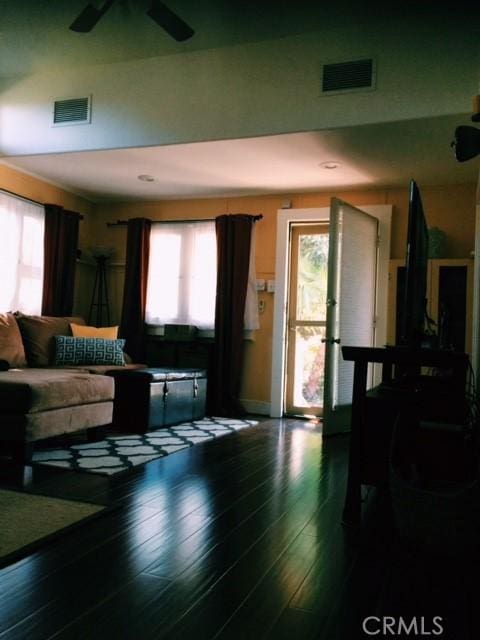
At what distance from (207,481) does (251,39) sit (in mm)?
3025

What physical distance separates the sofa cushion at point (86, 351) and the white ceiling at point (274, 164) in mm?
1598

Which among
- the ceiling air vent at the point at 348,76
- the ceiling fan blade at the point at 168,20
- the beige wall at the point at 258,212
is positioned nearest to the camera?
the ceiling fan blade at the point at 168,20

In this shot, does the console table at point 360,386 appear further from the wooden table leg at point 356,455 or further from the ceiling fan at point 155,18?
the ceiling fan at point 155,18

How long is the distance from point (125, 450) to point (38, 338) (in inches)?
67.0

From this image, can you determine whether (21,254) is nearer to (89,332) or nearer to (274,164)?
(89,332)

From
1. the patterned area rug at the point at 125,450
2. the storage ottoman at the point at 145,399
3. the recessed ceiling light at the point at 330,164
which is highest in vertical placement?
the recessed ceiling light at the point at 330,164

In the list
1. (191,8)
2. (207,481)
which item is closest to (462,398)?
(207,481)

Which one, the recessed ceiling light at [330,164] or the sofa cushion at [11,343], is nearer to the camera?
the sofa cushion at [11,343]

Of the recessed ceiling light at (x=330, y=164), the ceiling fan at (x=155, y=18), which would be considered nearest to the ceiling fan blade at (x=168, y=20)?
the ceiling fan at (x=155, y=18)

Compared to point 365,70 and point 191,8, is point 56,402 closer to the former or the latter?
point 191,8

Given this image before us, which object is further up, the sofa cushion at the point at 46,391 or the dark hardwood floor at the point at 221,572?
the sofa cushion at the point at 46,391

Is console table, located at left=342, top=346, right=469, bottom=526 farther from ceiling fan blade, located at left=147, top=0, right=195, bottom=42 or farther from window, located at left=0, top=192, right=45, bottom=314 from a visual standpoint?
window, located at left=0, top=192, right=45, bottom=314

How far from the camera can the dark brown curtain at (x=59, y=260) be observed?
529cm

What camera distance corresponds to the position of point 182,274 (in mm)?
5742
